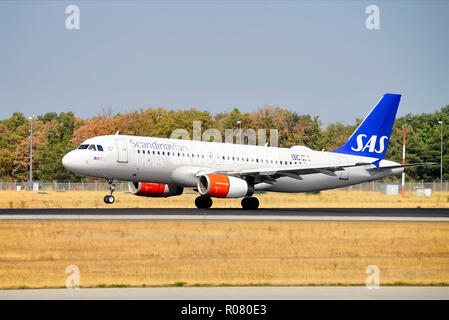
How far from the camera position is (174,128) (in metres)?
94.7

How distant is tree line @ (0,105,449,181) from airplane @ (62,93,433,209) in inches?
1932

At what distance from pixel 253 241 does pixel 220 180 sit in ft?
49.7

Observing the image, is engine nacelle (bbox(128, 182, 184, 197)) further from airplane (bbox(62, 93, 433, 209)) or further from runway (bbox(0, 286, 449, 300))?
runway (bbox(0, 286, 449, 300))

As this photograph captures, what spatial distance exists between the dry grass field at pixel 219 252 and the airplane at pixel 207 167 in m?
11.2

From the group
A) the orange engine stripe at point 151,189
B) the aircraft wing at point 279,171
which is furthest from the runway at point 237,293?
the orange engine stripe at point 151,189

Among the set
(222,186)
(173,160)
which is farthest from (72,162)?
(222,186)

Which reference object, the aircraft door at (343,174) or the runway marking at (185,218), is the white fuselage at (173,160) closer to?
the aircraft door at (343,174)

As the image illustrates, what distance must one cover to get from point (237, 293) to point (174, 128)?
3194 inches

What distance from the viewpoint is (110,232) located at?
25672 mm

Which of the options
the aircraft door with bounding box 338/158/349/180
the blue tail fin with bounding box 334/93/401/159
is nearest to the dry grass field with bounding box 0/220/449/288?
the aircraft door with bounding box 338/158/349/180

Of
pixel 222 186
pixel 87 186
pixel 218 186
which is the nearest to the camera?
pixel 218 186

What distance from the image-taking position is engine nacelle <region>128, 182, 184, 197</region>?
43531 mm

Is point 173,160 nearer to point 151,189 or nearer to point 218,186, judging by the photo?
point 151,189
